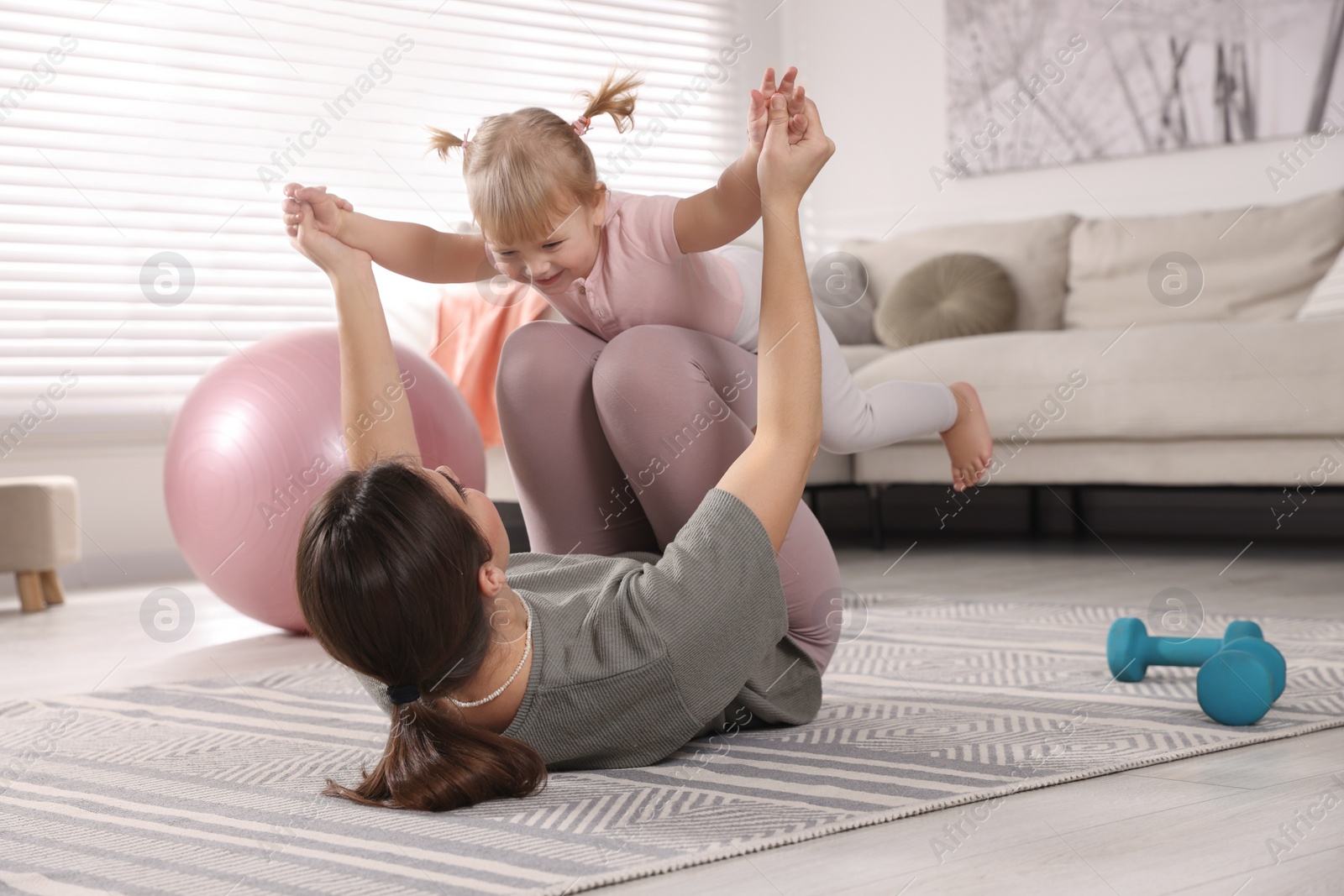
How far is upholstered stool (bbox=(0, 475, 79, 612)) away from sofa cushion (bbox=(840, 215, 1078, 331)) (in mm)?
2198

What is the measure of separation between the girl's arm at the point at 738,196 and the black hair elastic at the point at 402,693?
1.70 ft

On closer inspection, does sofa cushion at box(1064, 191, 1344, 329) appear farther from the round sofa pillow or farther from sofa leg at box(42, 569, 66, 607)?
sofa leg at box(42, 569, 66, 607)

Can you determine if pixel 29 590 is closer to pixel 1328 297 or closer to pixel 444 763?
pixel 444 763

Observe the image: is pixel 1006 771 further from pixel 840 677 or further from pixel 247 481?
pixel 247 481

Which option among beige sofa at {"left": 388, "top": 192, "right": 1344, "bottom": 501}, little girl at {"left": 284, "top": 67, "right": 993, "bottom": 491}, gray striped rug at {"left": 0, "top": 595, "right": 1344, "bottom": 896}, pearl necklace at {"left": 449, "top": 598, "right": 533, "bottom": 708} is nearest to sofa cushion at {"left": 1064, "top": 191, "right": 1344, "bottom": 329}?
beige sofa at {"left": 388, "top": 192, "right": 1344, "bottom": 501}

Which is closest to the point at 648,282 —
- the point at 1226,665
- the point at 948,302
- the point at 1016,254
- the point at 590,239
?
the point at 590,239

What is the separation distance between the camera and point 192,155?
3488 millimetres

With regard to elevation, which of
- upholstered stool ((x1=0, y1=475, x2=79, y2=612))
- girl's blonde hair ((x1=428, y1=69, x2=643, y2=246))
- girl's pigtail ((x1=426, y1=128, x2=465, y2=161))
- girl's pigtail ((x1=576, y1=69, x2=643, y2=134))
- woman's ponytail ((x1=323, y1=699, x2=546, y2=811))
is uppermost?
girl's pigtail ((x1=576, y1=69, x2=643, y2=134))

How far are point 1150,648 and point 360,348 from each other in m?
0.92

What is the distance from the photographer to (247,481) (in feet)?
6.49

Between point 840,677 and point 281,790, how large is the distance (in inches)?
28.3

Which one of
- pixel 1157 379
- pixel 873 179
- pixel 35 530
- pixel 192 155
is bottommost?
pixel 35 530

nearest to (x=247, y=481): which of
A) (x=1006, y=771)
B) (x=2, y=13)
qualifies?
(x=1006, y=771)

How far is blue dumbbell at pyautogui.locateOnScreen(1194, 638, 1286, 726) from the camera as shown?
1205 millimetres
